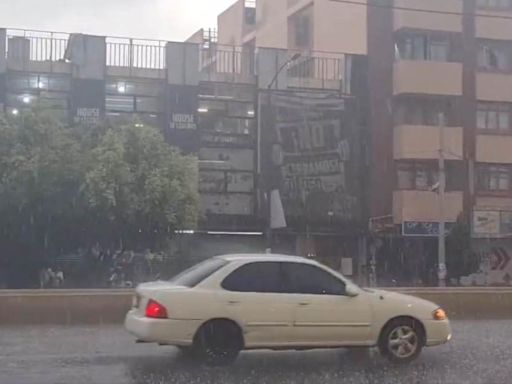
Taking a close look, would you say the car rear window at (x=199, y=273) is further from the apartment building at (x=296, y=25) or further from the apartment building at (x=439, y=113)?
the apartment building at (x=296, y=25)

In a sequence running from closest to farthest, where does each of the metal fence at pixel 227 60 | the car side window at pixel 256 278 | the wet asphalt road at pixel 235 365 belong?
the wet asphalt road at pixel 235 365 → the car side window at pixel 256 278 → the metal fence at pixel 227 60

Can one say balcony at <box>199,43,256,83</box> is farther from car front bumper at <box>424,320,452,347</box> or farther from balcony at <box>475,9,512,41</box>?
car front bumper at <box>424,320,452,347</box>

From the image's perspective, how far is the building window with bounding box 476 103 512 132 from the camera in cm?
4625

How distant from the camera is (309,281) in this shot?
1219 centimetres

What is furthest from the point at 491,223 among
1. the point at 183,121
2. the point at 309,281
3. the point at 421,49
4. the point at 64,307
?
the point at 309,281

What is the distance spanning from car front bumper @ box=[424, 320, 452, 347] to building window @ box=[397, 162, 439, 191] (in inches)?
1291

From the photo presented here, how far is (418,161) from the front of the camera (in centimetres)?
4497

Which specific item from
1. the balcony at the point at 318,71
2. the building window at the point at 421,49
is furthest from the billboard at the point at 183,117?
the building window at the point at 421,49

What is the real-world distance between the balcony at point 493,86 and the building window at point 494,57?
49 centimetres

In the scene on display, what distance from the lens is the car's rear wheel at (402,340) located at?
1223 centimetres

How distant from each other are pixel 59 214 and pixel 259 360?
25.2m

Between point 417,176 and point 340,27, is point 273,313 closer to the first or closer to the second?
point 417,176

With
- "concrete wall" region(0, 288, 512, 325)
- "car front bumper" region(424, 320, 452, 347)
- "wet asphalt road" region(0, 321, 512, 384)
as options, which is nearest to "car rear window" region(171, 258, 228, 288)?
"wet asphalt road" region(0, 321, 512, 384)

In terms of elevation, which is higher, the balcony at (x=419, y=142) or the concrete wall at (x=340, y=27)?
the concrete wall at (x=340, y=27)
